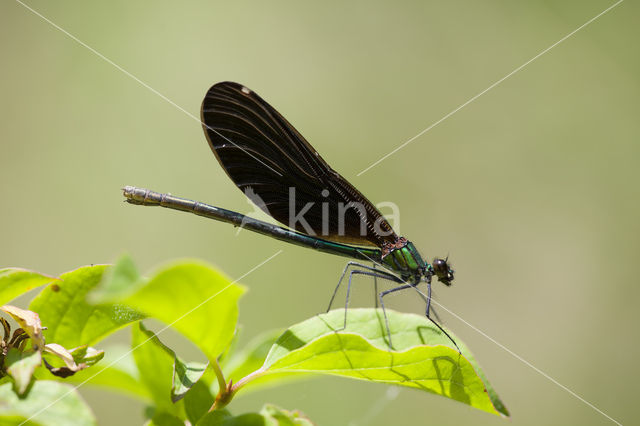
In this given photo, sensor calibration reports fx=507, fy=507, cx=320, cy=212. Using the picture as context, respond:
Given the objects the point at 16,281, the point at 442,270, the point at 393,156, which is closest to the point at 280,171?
the point at 442,270

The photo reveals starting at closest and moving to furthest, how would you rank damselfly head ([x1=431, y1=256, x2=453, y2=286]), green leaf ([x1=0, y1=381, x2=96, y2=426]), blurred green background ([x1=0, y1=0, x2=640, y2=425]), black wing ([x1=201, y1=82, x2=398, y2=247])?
green leaf ([x1=0, y1=381, x2=96, y2=426]) → black wing ([x1=201, y1=82, x2=398, y2=247]) → damselfly head ([x1=431, y1=256, x2=453, y2=286]) → blurred green background ([x1=0, y1=0, x2=640, y2=425])

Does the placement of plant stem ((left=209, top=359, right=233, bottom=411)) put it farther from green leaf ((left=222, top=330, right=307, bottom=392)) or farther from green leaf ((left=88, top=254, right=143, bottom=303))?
green leaf ((left=88, top=254, right=143, bottom=303))

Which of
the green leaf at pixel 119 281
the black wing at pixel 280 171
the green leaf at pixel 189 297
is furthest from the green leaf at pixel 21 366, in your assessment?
the black wing at pixel 280 171

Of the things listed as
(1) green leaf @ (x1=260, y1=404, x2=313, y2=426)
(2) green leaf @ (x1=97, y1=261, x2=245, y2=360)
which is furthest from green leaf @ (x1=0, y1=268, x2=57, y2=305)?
(1) green leaf @ (x1=260, y1=404, x2=313, y2=426)

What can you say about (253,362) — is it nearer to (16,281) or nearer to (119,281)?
(16,281)

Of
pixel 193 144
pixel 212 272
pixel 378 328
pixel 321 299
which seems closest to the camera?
pixel 212 272

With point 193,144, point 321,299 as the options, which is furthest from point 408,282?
point 193,144

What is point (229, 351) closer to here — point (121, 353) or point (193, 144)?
point (121, 353)
